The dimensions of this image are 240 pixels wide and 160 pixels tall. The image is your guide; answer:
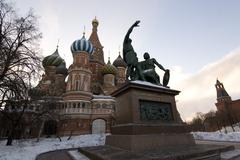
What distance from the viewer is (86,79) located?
36125mm

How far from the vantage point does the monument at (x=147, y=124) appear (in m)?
6.56

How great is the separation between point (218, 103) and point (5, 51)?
312 ft

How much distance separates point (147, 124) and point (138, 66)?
370 centimetres

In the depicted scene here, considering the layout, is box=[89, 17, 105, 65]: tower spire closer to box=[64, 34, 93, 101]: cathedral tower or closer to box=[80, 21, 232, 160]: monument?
box=[64, 34, 93, 101]: cathedral tower

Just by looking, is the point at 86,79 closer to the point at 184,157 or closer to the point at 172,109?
the point at 172,109

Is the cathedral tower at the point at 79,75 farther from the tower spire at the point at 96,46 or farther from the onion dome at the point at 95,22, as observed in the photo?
the onion dome at the point at 95,22

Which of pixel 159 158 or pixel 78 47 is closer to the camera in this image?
pixel 159 158

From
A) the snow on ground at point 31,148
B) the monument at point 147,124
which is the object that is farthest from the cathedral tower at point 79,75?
the monument at point 147,124

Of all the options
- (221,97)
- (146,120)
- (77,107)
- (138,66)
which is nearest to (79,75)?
(77,107)

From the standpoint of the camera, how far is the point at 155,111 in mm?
8250

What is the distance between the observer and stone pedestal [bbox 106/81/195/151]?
22.8 feet

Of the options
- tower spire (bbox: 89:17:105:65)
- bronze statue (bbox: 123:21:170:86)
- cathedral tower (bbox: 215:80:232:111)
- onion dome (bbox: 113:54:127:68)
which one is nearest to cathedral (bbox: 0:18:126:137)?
tower spire (bbox: 89:17:105:65)

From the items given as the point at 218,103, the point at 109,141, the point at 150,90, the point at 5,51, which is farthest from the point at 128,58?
the point at 218,103

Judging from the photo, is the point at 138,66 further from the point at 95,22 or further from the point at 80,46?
the point at 95,22
